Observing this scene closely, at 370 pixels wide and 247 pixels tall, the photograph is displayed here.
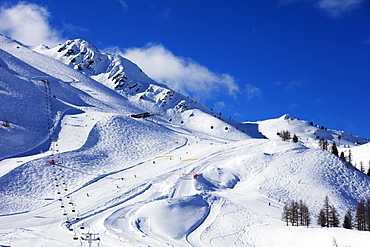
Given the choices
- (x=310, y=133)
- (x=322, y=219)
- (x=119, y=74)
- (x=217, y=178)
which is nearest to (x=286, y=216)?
(x=322, y=219)

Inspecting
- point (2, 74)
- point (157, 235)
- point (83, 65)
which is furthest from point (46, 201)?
point (83, 65)

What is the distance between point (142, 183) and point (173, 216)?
10510 millimetres

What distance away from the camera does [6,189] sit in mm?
38375

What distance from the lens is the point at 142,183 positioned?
146 feet

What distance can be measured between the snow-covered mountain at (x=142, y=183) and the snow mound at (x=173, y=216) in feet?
0.45

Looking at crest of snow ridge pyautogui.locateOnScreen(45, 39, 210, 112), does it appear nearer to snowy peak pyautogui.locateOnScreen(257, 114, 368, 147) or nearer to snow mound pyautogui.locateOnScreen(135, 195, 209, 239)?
snowy peak pyautogui.locateOnScreen(257, 114, 368, 147)

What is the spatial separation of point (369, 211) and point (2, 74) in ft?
293

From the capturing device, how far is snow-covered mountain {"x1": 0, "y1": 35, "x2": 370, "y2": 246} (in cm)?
3131

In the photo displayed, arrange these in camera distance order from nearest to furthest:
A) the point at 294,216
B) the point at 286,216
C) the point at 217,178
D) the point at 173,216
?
the point at 173,216
the point at 286,216
the point at 294,216
the point at 217,178

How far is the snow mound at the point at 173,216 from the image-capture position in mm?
32909

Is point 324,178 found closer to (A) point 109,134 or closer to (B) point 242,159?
(B) point 242,159

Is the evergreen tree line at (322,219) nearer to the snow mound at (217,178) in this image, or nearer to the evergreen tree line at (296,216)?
the evergreen tree line at (296,216)

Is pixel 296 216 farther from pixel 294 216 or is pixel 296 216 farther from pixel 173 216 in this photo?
pixel 173 216

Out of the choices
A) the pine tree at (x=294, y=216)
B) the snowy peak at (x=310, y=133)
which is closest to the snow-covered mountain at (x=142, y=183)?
the pine tree at (x=294, y=216)
